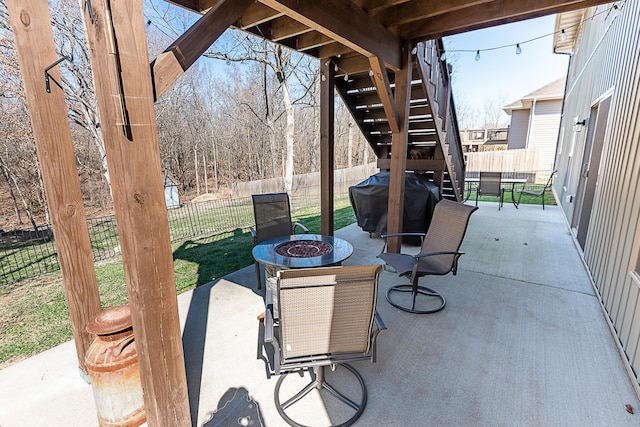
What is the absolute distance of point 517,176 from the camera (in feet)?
44.6

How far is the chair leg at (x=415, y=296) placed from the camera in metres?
2.85

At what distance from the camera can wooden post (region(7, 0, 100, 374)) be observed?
1.53 meters

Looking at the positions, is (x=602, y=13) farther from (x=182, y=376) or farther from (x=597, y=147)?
(x=182, y=376)

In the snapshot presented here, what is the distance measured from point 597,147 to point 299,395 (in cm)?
547

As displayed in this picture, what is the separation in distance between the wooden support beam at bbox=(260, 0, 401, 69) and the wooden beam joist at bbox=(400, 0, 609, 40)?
27 cm

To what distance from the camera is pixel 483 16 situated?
115 inches

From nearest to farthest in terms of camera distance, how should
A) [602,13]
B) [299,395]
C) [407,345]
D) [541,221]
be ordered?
[299,395] < [407,345] < [602,13] < [541,221]

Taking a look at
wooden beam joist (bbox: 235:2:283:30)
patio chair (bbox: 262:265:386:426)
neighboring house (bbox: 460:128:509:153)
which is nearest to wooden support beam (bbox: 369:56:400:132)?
wooden beam joist (bbox: 235:2:283:30)

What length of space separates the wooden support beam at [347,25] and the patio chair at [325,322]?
5.92ft

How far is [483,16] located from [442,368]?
3250 mm

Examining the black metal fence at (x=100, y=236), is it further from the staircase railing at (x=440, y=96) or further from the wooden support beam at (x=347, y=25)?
the wooden support beam at (x=347, y=25)

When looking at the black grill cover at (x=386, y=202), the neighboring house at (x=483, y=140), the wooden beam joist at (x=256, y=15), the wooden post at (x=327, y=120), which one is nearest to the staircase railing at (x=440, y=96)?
the black grill cover at (x=386, y=202)

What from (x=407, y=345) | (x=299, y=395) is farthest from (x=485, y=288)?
(x=299, y=395)

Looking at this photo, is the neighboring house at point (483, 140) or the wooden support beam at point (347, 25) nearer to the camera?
the wooden support beam at point (347, 25)
